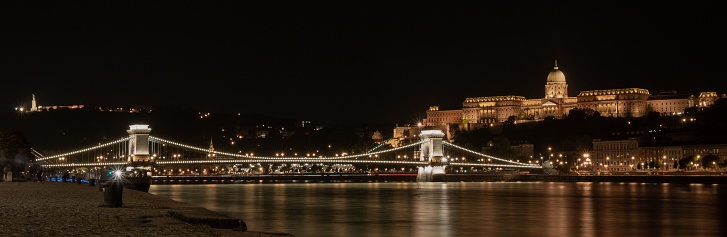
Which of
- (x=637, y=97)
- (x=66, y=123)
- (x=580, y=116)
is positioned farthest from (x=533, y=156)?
(x=66, y=123)

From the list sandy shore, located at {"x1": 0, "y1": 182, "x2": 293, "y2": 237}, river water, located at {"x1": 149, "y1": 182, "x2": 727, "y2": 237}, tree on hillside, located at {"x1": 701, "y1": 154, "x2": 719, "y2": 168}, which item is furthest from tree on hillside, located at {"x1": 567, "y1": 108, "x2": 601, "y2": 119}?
sandy shore, located at {"x1": 0, "y1": 182, "x2": 293, "y2": 237}

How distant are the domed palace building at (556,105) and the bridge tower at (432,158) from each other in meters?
46.4

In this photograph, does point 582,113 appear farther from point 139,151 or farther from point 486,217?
point 486,217

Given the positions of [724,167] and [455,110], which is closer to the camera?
[724,167]

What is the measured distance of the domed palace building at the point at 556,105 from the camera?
367 ft

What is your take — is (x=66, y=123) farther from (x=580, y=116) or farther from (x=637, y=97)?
(x=637, y=97)

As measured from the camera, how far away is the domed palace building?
111938 millimetres

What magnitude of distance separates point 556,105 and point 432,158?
54.6m

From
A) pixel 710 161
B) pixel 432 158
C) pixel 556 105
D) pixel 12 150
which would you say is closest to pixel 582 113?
pixel 556 105

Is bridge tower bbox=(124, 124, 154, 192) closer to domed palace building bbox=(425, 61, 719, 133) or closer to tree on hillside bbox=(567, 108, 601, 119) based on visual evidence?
tree on hillside bbox=(567, 108, 601, 119)

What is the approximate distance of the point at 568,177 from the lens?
68.1 metres

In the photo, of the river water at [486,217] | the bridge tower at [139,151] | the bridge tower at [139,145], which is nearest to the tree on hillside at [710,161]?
the bridge tower at [139,151]

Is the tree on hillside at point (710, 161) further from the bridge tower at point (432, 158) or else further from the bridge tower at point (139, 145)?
the bridge tower at point (139, 145)

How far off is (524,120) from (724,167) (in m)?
52.3
